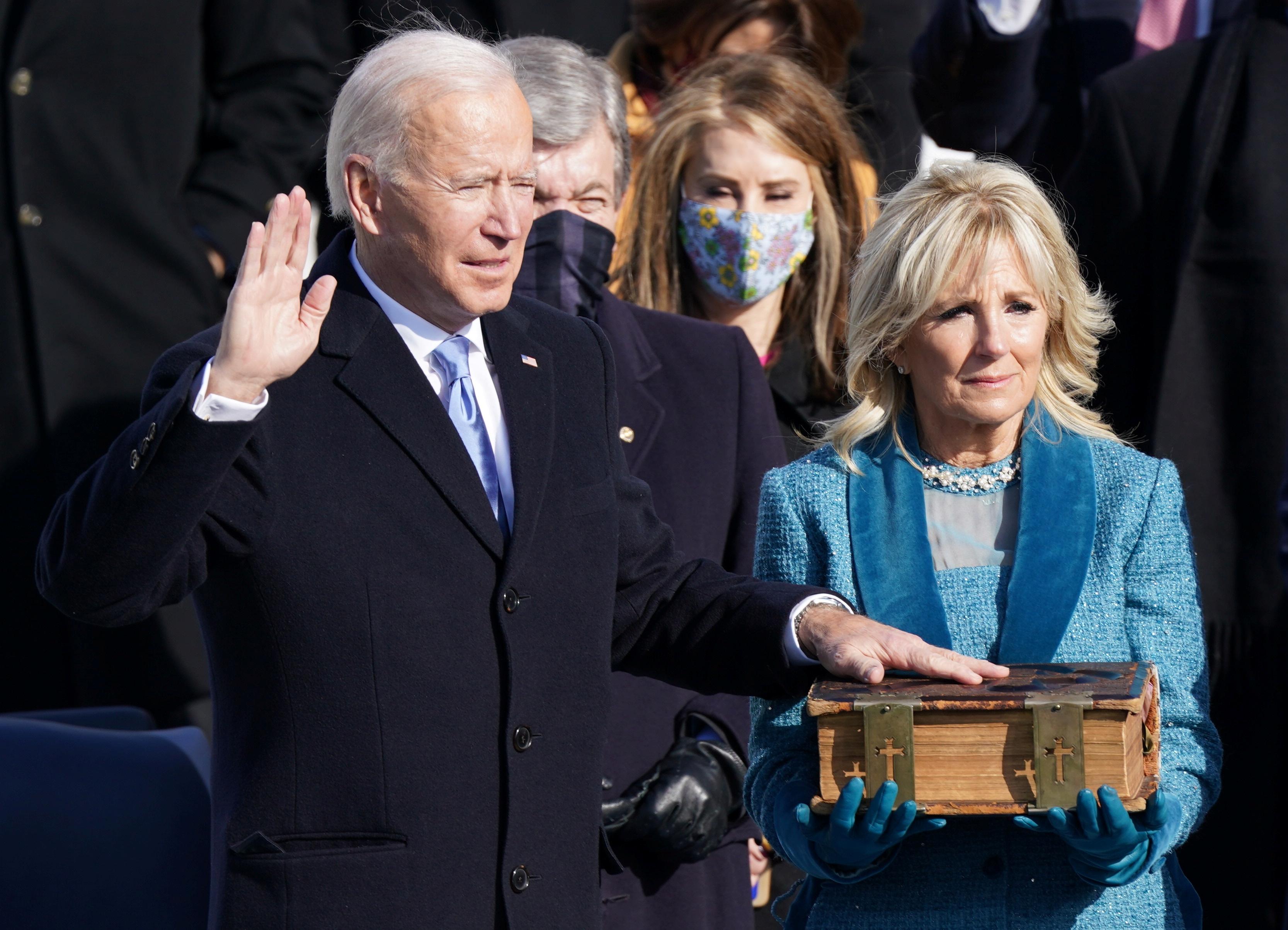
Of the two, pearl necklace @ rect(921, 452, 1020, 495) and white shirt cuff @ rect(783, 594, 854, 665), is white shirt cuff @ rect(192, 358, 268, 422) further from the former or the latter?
pearl necklace @ rect(921, 452, 1020, 495)

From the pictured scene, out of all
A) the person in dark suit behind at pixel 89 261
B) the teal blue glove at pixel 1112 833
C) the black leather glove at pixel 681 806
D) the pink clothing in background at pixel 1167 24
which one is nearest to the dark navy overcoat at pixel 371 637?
the black leather glove at pixel 681 806

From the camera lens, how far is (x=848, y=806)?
8.30 ft

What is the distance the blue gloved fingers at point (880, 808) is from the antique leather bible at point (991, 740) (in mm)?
17

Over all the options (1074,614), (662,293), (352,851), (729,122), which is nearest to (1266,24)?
(729,122)

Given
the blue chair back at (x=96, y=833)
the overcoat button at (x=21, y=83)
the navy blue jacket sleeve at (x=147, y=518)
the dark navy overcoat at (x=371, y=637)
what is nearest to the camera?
the navy blue jacket sleeve at (x=147, y=518)

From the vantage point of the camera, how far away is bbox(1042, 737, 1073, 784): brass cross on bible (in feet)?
8.00

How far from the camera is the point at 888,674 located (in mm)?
2703

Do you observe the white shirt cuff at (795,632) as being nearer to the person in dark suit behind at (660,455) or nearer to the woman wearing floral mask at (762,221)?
the person in dark suit behind at (660,455)

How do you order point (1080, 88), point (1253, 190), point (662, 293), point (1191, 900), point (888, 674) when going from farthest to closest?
point (1080, 88) → point (662, 293) → point (1253, 190) → point (1191, 900) → point (888, 674)

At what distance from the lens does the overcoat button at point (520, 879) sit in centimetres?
250

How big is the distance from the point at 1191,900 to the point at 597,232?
1.75 meters

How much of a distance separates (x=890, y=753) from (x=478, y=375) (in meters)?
0.86

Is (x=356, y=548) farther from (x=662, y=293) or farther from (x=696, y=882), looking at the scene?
(x=662, y=293)

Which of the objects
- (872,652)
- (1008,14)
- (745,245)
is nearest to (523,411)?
(872,652)
